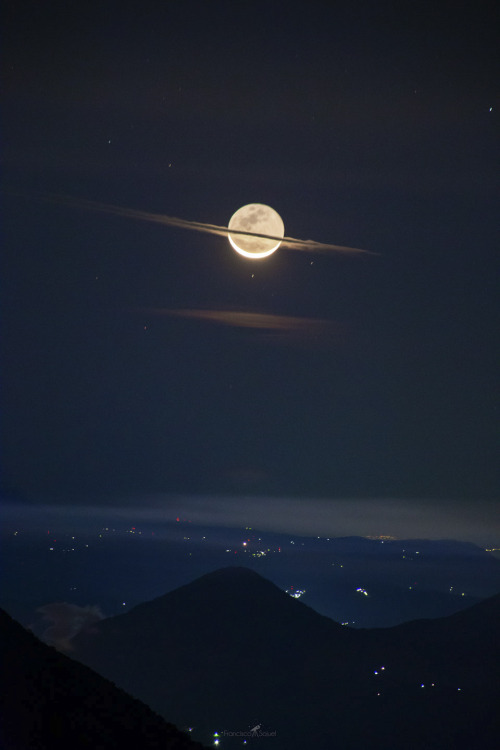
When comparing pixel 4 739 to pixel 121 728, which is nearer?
pixel 4 739

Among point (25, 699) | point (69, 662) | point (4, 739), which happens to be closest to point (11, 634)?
point (69, 662)

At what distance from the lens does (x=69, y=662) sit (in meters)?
64.2

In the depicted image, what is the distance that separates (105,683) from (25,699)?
11.7 metres

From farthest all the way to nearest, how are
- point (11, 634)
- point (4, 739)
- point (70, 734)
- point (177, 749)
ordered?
1. point (11, 634)
2. point (177, 749)
3. point (70, 734)
4. point (4, 739)

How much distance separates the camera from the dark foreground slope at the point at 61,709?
49.8m

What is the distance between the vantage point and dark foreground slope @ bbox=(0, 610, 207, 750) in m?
49.8

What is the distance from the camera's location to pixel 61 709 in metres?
54.3

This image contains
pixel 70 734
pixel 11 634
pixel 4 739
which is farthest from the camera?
pixel 11 634

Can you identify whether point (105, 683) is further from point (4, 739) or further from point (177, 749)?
point (4, 739)

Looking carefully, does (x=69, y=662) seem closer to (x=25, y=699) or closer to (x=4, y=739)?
(x=25, y=699)

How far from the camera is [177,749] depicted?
56.0 metres

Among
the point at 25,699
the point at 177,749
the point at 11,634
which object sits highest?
the point at 11,634

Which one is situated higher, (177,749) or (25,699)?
(25,699)

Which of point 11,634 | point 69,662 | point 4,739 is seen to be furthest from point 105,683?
point 4,739
